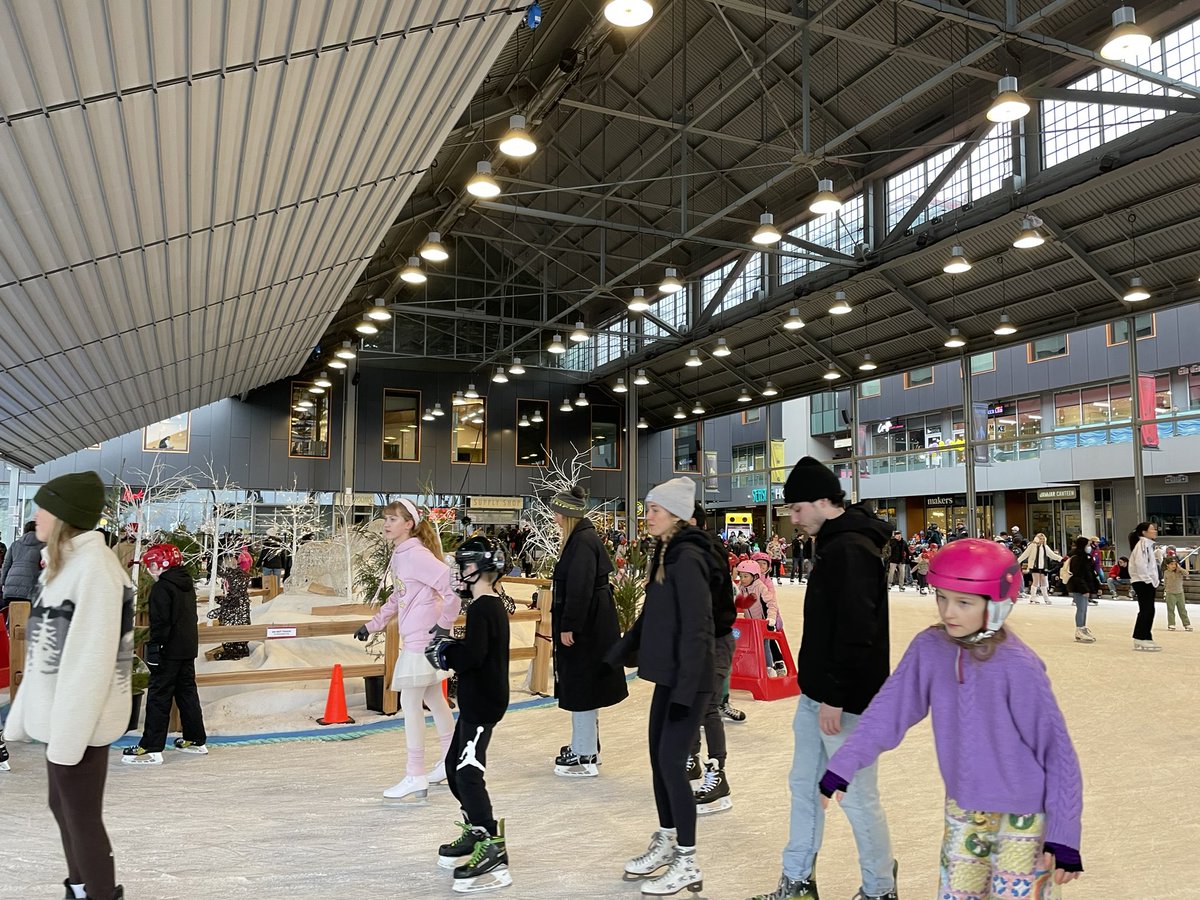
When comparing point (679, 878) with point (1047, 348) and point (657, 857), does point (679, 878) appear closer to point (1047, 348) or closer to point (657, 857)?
point (657, 857)

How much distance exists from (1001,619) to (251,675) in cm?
552

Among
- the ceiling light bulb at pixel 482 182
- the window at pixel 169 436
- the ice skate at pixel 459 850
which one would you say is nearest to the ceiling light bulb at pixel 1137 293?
the ceiling light bulb at pixel 482 182

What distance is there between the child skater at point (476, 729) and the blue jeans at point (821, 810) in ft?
3.53

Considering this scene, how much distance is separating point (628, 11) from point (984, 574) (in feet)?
20.0

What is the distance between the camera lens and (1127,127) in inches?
487

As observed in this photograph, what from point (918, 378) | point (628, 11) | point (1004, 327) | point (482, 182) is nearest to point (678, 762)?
point (628, 11)

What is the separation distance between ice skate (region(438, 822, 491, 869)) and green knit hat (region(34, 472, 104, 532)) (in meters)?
1.71

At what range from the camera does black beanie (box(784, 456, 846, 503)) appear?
3256mm

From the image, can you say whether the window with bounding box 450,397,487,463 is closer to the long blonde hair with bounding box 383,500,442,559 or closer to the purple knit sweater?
the long blonde hair with bounding box 383,500,442,559

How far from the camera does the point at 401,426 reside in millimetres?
27703

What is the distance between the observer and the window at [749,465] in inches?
1002

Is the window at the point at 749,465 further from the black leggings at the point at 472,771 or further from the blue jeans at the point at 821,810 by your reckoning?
the blue jeans at the point at 821,810

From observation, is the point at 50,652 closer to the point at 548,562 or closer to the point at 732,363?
the point at 548,562

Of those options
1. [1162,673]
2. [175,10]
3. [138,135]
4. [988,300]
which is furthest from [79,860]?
[988,300]
